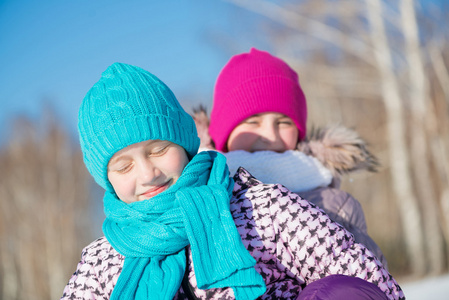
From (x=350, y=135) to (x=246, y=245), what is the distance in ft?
4.03

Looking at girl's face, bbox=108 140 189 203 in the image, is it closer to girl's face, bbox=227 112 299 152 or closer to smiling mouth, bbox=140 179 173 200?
smiling mouth, bbox=140 179 173 200

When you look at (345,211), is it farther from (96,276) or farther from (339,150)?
(96,276)

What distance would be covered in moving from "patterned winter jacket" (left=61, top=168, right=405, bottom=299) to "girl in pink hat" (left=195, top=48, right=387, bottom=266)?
0.55 m

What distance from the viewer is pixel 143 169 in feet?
5.77

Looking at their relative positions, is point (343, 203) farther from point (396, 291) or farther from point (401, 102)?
point (401, 102)

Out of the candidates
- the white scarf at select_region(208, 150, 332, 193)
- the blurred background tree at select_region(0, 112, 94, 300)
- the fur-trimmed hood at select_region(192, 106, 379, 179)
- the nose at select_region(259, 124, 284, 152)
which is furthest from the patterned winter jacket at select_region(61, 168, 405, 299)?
the blurred background tree at select_region(0, 112, 94, 300)

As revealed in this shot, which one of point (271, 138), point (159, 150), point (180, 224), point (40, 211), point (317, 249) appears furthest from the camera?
point (40, 211)

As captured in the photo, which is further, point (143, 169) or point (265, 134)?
point (265, 134)

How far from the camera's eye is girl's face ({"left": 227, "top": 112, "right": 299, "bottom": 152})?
2.62m

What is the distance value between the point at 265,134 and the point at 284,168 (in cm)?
32

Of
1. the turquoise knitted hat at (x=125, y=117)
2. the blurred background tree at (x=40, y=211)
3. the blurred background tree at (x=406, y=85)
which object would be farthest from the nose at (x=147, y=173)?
the blurred background tree at (x=40, y=211)

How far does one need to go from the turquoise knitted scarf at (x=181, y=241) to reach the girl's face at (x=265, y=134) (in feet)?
2.59

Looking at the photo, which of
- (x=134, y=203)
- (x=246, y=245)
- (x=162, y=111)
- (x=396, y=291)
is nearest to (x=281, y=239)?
(x=246, y=245)

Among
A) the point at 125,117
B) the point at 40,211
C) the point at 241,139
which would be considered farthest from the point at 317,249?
the point at 40,211
